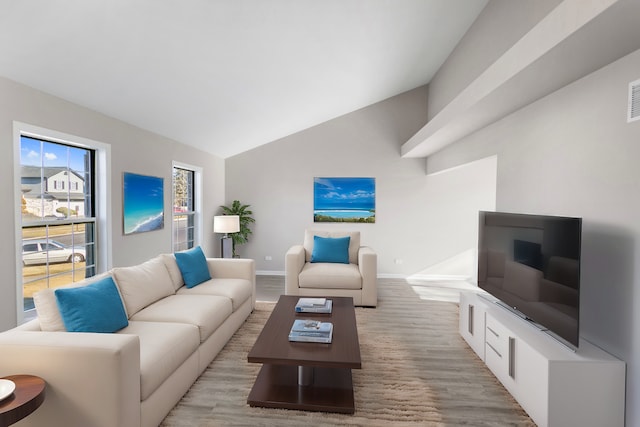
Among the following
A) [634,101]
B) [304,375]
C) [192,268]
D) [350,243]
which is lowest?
[304,375]

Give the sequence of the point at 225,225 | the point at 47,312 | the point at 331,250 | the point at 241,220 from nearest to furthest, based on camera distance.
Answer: the point at 47,312 < the point at 331,250 < the point at 225,225 < the point at 241,220

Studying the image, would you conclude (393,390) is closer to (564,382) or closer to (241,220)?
(564,382)

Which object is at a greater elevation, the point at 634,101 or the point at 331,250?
the point at 634,101

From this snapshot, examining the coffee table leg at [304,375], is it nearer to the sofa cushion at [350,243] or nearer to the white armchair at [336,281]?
the white armchair at [336,281]

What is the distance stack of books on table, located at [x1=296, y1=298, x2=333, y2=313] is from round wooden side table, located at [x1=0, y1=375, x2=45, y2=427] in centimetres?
183

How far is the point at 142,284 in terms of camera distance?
2.91 meters

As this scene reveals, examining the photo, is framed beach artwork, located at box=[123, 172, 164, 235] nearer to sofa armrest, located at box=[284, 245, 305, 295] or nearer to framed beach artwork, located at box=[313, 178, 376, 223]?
sofa armrest, located at box=[284, 245, 305, 295]

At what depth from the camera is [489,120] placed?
11.2 ft

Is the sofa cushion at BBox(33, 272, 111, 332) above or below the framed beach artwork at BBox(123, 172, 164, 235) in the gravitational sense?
below

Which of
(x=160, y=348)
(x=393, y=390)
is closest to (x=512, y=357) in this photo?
(x=393, y=390)

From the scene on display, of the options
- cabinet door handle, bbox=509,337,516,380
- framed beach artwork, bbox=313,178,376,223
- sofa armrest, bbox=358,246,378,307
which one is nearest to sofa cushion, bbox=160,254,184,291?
sofa armrest, bbox=358,246,378,307

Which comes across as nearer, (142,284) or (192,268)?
(142,284)

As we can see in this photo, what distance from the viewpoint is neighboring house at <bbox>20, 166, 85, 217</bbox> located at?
109 inches

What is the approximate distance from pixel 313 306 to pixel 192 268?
4.74 ft
